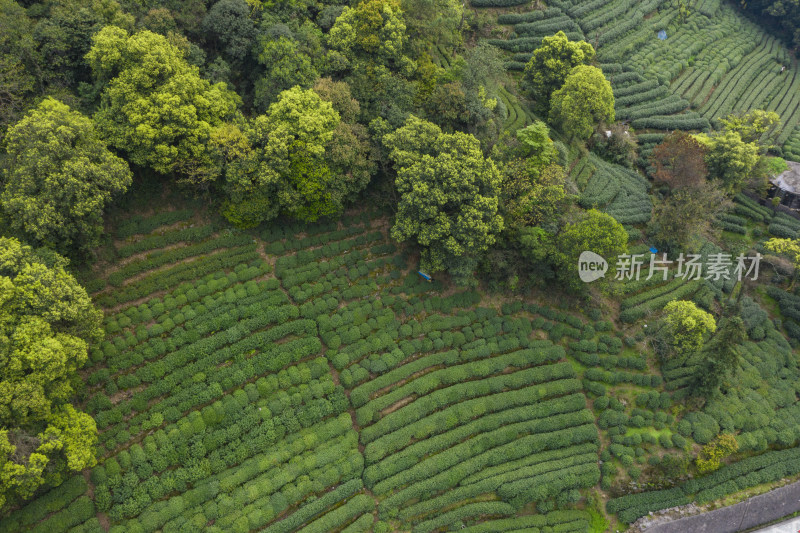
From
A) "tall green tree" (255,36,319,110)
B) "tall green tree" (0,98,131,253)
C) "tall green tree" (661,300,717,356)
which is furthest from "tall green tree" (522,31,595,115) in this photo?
"tall green tree" (0,98,131,253)

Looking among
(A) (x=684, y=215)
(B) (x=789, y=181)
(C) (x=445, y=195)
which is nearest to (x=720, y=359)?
(A) (x=684, y=215)

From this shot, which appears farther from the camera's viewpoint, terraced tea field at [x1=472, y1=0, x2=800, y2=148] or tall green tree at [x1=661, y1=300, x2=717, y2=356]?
terraced tea field at [x1=472, y1=0, x2=800, y2=148]

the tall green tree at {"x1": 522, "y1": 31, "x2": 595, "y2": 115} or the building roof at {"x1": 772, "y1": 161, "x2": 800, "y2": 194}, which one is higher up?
the tall green tree at {"x1": 522, "y1": 31, "x2": 595, "y2": 115}

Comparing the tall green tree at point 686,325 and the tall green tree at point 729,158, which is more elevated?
the tall green tree at point 729,158

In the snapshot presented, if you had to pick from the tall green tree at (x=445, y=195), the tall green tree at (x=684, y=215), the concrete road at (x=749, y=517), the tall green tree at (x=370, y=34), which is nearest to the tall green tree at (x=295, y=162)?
the tall green tree at (x=445, y=195)

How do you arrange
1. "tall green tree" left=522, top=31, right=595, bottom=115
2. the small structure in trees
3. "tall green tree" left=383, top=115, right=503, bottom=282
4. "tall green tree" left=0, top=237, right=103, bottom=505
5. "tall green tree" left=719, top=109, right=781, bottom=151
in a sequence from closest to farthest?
1. "tall green tree" left=0, top=237, right=103, bottom=505
2. "tall green tree" left=383, top=115, right=503, bottom=282
3. "tall green tree" left=522, top=31, right=595, bottom=115
4. the small structure in trees
5. "tall green tree" left=719, top=109, right=781, bottom=151

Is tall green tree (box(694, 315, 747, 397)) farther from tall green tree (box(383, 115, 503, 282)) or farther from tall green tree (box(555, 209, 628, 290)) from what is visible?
tall green tree (box(383, 115, 503, 282))

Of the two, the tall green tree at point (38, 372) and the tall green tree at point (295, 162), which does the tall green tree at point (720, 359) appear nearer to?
the tall green tree at point (295, 162)

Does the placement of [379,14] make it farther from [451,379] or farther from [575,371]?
[575,371]
